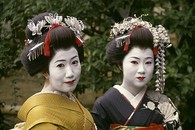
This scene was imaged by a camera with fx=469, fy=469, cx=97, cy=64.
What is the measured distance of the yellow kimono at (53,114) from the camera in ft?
8.32

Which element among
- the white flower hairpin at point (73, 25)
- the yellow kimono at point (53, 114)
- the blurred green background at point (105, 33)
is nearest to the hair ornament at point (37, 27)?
the white flower hairpin at point (73, 25)

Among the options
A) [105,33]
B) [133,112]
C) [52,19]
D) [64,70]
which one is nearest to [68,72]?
[64,70]

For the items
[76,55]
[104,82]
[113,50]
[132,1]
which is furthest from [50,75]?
[132,1]

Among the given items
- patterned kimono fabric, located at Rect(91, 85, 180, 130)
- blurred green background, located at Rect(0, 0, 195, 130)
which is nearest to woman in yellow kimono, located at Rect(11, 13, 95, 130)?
patterned kimono fabric, located at Rect(91, 85, 180, 130)

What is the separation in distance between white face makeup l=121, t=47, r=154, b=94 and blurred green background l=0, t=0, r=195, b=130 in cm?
102

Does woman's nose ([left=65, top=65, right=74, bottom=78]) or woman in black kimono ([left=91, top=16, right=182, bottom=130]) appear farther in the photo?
woman in black kimono ([left=91, top=16, right=182, bottom=130])

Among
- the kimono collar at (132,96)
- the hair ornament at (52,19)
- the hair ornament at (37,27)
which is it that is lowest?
the kimono collar at (132,96)

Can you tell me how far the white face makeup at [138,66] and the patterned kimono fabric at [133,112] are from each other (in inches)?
5.5

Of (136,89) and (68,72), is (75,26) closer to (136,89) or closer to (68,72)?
(68,72)

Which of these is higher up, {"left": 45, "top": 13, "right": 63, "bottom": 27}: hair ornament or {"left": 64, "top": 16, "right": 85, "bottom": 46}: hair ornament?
{"left": 45, "top": 13, "right": 63, "bottom": 27}: hair ornament

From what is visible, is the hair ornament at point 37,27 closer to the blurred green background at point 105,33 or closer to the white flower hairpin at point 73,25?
the white flower hairpin at point 73,25

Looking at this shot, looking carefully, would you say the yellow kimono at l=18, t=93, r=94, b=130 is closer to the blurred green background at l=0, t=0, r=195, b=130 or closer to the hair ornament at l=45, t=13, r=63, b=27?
the hair ornament at l=45, t=13, r=63, b=27

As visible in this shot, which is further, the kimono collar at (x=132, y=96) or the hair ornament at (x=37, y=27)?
the kimono collar at (x=132, y=96)

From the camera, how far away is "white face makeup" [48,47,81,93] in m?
2.66
